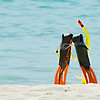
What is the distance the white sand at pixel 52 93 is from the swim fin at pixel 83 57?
80 centimetres

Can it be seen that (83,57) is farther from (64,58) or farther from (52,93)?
(52,93)

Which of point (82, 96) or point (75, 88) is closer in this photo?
point (82, 96)

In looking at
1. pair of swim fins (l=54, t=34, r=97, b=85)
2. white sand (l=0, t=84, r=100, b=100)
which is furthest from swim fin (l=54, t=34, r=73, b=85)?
white sand (l=0, t=84, r=100, b=100)

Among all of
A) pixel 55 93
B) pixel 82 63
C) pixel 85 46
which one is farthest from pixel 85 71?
pixel 55 93

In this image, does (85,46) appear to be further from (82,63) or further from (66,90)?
(66,90)

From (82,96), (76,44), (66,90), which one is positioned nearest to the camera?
(82,96)

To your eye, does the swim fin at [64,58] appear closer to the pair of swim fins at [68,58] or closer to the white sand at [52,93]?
the pair of swim fins at [68,58]

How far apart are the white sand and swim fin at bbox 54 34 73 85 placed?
0.86 metres

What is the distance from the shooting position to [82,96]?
3438mm

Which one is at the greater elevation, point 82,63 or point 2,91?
point 82,63

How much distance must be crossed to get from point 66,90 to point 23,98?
0.68m

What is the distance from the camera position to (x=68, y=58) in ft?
16.0

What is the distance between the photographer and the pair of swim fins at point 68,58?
4.69 meters

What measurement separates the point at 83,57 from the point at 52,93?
1.37 metres
